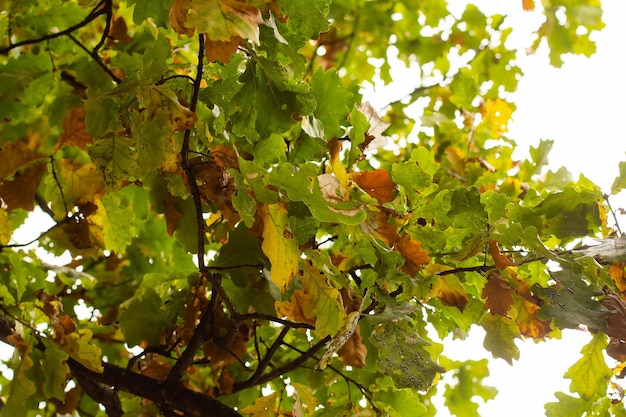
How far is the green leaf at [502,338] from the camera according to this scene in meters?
0.90

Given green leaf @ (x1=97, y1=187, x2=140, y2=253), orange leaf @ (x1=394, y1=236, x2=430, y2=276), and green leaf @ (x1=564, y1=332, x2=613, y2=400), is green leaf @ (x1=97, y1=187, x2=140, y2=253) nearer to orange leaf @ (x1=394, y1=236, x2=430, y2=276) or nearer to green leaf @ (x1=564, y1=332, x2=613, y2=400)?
orange leaf @ (x1=394, y1=236, x2=430, y2=276)

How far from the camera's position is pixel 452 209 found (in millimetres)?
821

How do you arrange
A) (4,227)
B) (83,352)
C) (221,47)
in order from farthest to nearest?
(4,227), (83,352), (221,47)

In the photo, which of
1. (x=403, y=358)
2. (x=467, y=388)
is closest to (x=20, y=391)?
(x=403, y=358)

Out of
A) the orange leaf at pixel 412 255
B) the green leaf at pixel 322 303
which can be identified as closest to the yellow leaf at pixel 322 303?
the green leaf at pixel 322 303

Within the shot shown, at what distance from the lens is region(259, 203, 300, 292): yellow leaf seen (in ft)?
2.36

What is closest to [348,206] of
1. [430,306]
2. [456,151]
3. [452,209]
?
[452,209]

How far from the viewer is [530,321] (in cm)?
91

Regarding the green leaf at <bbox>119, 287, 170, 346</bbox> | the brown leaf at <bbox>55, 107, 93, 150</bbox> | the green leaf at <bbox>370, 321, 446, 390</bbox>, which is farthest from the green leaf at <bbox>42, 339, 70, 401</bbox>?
the green leaf at <bbox>370, 321, 446, 390</bbox>

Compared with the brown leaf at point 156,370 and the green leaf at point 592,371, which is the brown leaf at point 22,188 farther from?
the green leaf at point 592,371

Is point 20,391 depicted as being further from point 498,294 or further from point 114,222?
point 498,294

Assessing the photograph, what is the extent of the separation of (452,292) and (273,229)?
284 millimetres

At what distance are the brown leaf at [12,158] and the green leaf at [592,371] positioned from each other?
93 cm

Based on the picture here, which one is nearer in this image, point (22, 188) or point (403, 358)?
point (403, 358)
